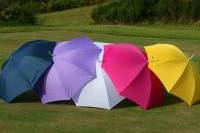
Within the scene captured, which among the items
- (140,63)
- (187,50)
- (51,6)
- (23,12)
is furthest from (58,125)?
(51,6)

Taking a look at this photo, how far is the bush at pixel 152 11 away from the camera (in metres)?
31.1

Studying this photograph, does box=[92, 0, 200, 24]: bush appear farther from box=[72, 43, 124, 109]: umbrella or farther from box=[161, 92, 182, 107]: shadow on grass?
box=[72, 43, 124, 109]: umbrella

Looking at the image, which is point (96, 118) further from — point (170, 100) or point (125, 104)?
point (170, 100)

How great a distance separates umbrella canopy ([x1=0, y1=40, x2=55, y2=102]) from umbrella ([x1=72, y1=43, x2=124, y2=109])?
83 centimetres

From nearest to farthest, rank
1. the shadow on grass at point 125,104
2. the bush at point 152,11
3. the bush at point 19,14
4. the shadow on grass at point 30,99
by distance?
the shadow on grass at point 125,104 < the shadow on grass at point 30,99 < the bush at point 19,14 < the bush at point 152,11

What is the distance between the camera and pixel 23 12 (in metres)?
30.4

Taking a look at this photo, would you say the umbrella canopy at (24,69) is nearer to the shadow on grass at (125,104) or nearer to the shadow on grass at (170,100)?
the shadow on grass at (125,104)

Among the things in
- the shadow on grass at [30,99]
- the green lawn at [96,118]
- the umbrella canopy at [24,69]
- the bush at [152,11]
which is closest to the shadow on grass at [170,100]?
the green lawn at [96,118]

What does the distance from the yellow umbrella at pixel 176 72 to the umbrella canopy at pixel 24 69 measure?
192cm

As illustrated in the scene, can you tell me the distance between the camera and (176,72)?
11.2 m

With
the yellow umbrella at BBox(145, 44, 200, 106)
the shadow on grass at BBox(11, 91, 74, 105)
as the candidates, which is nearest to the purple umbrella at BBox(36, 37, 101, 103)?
the shadow on grass at BBox(11, 91, 74, 105)

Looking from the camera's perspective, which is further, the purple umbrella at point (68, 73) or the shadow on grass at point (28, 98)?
the shadow on grass at point (28, 98)

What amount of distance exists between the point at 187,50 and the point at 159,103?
829 centimetres

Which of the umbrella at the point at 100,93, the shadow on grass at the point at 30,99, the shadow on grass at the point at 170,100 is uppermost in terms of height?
the umbrella at the point at 100,93
